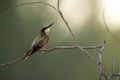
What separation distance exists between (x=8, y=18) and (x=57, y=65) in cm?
93

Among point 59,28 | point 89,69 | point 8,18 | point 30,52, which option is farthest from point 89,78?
point 30,52

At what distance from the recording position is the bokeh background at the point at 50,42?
25.4ft

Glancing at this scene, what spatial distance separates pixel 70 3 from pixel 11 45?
3.17 feet

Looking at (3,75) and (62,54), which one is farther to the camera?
(62,54)

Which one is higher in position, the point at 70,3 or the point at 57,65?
the point at 70,3

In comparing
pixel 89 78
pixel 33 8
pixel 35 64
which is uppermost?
pixel 33 8

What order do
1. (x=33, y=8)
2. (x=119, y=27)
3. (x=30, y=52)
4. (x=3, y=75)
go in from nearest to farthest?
(x=30, y=52) < (x=3, y=75) < (x=119, y=27) < (x=33, y=8)

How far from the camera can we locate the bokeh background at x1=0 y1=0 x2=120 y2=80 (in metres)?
7.73

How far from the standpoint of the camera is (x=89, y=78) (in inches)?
309

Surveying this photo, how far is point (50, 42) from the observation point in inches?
301

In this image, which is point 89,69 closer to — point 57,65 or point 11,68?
point 57,65

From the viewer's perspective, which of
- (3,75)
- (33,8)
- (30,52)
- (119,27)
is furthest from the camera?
(33,8)

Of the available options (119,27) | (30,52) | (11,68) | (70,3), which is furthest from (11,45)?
(30,52)

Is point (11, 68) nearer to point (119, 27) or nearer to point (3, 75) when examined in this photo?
point (3, 75)
